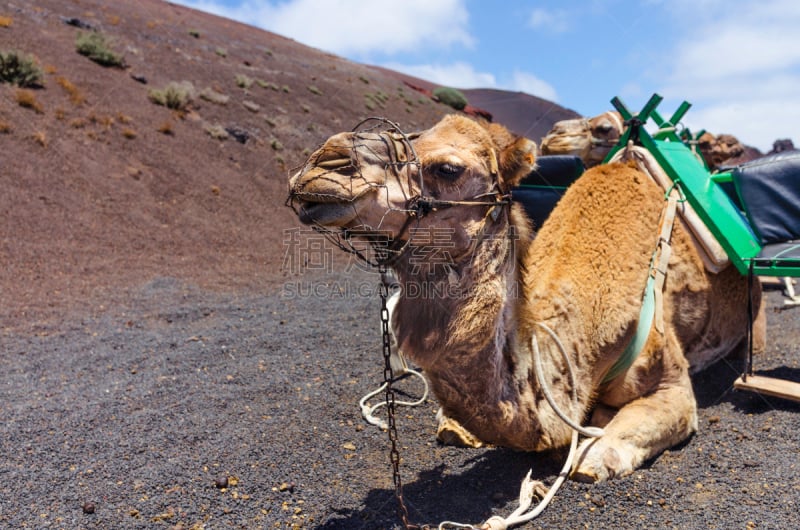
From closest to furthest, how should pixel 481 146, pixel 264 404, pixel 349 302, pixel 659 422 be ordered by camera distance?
pixel 481 146, pixel 659 422, pixel 264 404, pixel 349 302

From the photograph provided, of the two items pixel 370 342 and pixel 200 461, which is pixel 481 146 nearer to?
pixel 200 461

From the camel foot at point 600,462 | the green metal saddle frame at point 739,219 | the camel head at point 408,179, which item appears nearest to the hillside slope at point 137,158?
the green metal saddle frame at point 739,219

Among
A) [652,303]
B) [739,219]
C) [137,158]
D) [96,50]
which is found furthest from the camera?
[96,50]

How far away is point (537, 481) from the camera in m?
2.85

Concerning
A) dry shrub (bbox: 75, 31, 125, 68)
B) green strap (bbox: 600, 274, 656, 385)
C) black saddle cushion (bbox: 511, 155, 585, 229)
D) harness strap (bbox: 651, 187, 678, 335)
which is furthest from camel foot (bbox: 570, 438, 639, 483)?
dry shrub (bbox: 75, 31, 125, 68)

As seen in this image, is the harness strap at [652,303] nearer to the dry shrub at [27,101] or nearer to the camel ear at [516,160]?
the camel ear at [516,160]

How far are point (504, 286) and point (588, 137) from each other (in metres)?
3.10

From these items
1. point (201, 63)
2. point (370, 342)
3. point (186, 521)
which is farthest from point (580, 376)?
point (201, 63)

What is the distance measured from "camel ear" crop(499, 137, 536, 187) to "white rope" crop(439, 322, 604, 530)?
798 millimetres

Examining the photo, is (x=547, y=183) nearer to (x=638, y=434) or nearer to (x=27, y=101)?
(x=638, y=434)

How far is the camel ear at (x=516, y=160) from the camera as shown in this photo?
2.65 m

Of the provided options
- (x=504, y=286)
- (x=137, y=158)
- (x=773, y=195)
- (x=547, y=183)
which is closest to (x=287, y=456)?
(x=504, y=286)

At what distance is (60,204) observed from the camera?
42.1 ft

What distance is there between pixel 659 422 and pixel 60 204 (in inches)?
529
